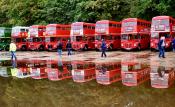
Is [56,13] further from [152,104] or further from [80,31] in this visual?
[152,104]

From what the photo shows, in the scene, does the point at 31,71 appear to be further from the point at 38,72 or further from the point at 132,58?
the point at 132,58

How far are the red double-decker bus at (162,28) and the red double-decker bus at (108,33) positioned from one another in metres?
5.65

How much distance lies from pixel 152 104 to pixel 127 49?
2636 centimetres

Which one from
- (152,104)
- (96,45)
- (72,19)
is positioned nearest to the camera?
(152,104)

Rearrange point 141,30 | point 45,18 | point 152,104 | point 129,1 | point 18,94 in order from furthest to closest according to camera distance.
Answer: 1. point 45,18
2. point 129,1
3. point 141,30
4. point 18,94
5. point 152,104

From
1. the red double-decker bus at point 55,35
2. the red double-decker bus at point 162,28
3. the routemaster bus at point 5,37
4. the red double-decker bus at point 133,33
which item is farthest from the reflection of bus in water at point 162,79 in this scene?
the routemaster bus at point 5,37

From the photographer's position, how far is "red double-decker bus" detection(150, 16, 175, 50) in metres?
31.5

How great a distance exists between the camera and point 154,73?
16078 mm

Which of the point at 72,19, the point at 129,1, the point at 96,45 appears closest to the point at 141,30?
the point at 96,45

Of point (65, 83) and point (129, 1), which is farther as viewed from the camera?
point (129, 1)

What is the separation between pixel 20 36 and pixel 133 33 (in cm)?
1827

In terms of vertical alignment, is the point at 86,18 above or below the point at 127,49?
above

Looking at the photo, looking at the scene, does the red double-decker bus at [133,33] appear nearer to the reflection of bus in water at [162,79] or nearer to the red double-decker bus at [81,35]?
the red double-decker bus at [81,35]

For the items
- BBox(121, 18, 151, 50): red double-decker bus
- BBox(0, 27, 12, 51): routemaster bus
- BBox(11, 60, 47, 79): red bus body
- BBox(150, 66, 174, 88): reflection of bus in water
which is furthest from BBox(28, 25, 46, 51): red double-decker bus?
BBox(150, 66, 174, 88): reflection of bus in water
